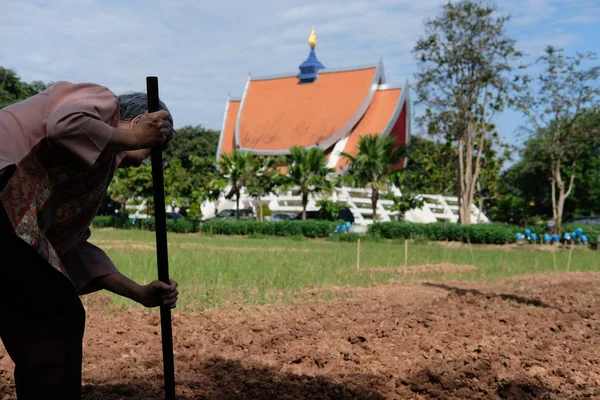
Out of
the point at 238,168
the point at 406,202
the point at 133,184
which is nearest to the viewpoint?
the point at 406,202

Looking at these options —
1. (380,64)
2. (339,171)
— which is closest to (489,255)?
(339,171)

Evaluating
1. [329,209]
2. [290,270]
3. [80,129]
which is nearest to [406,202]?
[329,209]

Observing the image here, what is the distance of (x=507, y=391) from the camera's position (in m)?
3.98

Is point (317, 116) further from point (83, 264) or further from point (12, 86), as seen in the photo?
point (83, 264)

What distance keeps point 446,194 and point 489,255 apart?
18.1 m

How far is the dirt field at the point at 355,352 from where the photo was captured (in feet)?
12.6

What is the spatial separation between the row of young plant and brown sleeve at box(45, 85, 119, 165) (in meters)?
19.7

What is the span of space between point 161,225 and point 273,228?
22501 millimetres

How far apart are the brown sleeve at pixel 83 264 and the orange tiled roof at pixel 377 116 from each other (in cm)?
3350

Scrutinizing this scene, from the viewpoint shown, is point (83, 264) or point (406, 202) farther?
point (406, 202)

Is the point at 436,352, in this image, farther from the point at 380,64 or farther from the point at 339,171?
the point at 380,64

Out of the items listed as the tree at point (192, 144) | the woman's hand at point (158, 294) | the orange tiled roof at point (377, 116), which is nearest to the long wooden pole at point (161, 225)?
the woman's hand at point (158, 294)

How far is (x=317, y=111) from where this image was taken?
38156 mm

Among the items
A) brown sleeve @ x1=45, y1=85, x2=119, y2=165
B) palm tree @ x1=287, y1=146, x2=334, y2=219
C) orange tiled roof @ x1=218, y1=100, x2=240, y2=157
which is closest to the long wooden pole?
brown sleeve @ x1=45, y1=85, x2=119, y2=165
